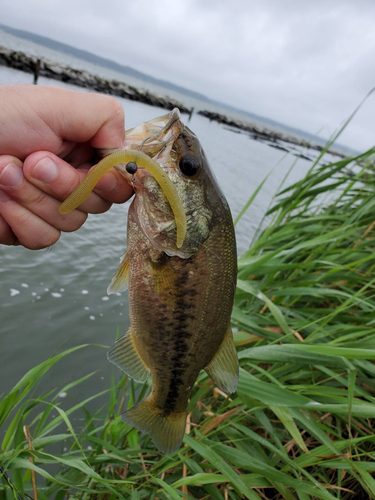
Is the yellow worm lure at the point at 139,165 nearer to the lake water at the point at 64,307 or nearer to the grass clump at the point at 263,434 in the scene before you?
the grass clump at the point at 263,434

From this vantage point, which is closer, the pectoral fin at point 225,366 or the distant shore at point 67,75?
the pectoral fin at point 225,366

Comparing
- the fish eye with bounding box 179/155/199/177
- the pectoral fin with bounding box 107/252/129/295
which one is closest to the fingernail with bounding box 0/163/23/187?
the pectoral fin with bounding box 107/252/129/295

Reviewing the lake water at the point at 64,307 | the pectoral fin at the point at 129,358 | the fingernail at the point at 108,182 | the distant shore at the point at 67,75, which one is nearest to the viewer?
the fingernail at the point at 108,182

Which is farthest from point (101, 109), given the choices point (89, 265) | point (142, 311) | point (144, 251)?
point (89, 265)

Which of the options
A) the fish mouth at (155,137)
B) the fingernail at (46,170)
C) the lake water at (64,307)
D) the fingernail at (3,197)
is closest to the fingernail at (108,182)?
the fish mouth at (155,137)

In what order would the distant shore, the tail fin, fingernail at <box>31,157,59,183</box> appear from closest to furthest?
1. fingernail at <box>31,157,59,183</box>
2. the tail fin
3. the distant shore

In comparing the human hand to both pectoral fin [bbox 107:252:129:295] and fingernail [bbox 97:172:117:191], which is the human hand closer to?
fingernail [bbox 97:172:117:191]

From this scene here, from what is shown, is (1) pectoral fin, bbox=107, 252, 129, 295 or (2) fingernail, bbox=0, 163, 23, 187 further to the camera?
(1) pectoral fin, bbox=107, 252, 129, 295
